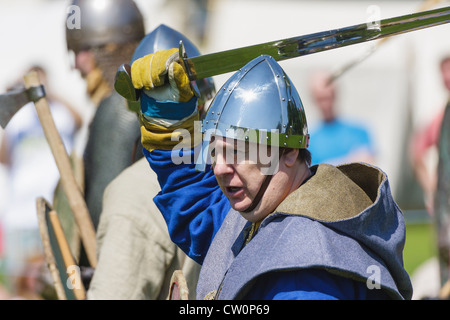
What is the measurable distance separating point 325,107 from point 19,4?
405cm

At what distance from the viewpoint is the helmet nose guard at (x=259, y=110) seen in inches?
99.5

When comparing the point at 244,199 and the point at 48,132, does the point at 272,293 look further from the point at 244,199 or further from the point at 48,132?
the point at 48,132

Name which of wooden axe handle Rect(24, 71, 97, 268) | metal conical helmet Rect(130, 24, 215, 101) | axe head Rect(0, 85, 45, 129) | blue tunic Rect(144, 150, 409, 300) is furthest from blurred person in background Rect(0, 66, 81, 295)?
blue tunic Rect(144, 150, 409, 300)

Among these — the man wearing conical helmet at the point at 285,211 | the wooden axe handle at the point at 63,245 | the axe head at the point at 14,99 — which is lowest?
the wooden axe handle at the point at 63,245

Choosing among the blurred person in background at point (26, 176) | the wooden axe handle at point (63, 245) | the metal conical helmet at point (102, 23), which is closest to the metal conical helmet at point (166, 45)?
the wooden axe handle at point (63, 245)

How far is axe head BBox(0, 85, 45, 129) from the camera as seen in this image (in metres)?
3.69

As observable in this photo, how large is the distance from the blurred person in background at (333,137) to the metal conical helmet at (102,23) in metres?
3.37

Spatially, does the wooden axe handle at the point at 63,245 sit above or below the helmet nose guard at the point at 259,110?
below

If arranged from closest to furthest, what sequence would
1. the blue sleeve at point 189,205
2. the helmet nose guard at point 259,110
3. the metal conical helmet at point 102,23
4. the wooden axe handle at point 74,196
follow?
the helmet nose guard at point 259,110 < the blue sleeve at point 189,205 < the wooden axe handle at point 74,196 < the metal conical helmet at point 102,23

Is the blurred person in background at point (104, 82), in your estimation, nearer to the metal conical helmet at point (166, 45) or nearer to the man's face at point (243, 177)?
the metal conical helmet at point (166, 45)

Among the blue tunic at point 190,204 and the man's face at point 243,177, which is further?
the blue tunic at point 190,204

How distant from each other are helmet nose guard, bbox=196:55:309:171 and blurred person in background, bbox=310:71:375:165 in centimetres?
526

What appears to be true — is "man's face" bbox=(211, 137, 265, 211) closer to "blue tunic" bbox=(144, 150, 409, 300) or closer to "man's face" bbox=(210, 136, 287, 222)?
"man's face" bbox=(210, 136, 287, 222)

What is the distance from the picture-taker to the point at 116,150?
4.27 metres
